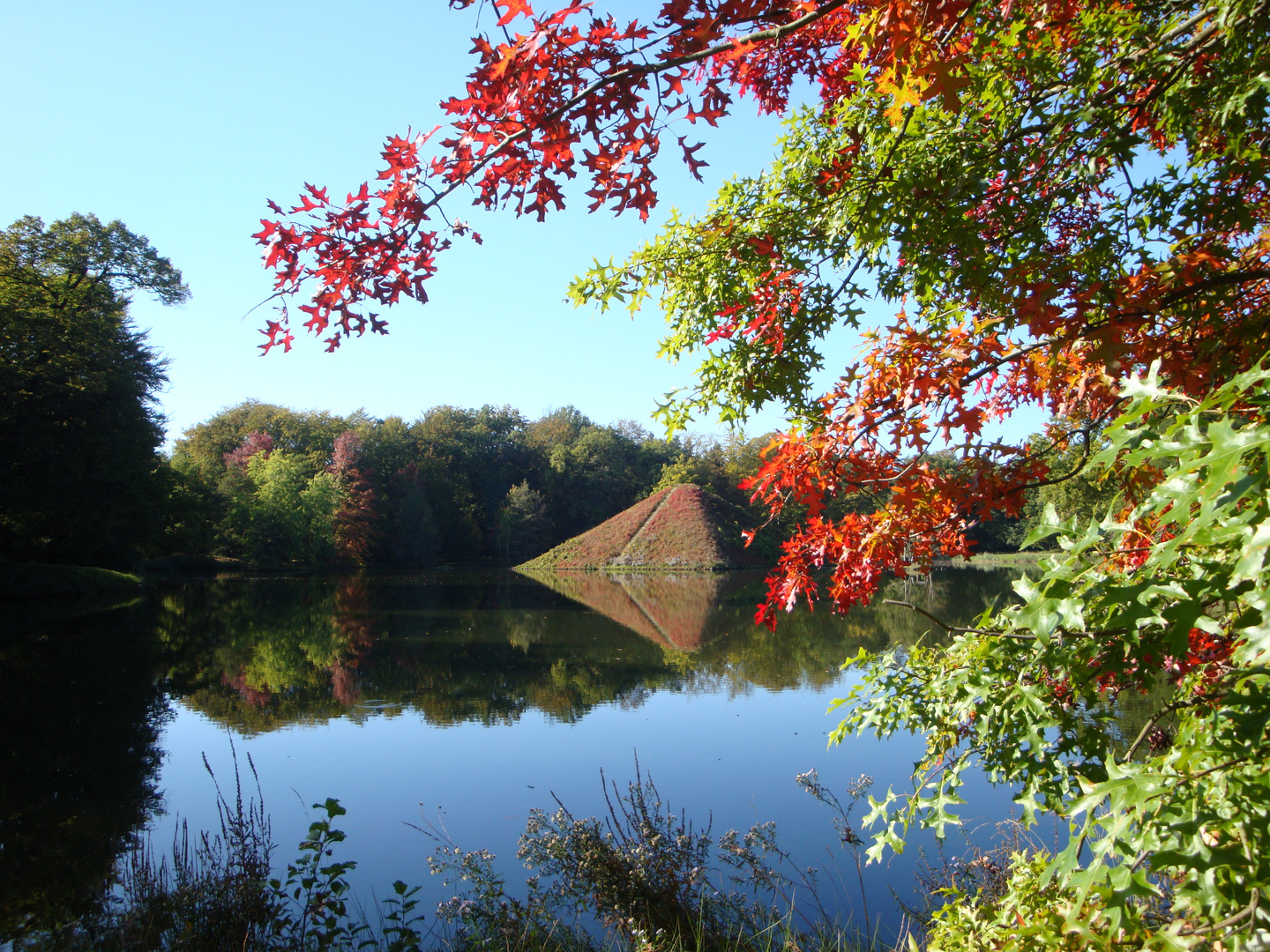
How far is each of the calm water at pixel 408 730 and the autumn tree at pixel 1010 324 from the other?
0.96m

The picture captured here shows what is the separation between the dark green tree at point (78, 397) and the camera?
17.4 meters

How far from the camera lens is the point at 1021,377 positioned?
294 centimetres

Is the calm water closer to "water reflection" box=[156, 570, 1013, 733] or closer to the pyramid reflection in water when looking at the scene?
"water reflection" box=[156, 570, 1013, 733]

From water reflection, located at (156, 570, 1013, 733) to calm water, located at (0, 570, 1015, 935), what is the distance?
62 millimetres

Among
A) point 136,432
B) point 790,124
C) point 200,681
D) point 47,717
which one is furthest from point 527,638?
point 136,432

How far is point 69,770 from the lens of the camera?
5.86m

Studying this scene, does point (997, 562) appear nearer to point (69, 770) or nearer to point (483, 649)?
point (483, 649)

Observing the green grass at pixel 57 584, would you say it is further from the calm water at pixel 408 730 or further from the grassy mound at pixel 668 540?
the grassy mound at pixel 668 540

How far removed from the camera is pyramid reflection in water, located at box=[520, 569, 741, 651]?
14.1 m

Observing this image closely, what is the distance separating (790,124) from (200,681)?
947 centimetres

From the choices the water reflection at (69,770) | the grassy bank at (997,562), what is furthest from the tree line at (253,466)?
the water reflection at (69,770)

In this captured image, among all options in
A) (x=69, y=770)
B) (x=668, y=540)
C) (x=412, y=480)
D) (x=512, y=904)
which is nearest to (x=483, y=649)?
(x=69, y=770)

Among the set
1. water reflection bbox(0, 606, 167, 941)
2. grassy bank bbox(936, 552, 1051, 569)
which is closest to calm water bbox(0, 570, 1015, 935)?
water reflection bbox(0, 606, 167, 941)

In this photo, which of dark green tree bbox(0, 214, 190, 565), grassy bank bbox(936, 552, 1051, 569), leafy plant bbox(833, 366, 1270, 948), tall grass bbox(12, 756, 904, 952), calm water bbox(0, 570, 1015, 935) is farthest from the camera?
grassy bank bbox(936, 552, 1051, 569)
